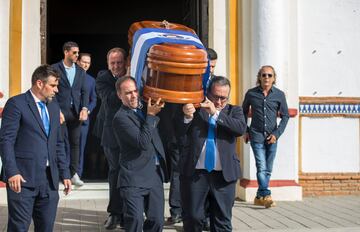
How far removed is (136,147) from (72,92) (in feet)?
11.0

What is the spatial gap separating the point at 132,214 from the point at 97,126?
213 cm

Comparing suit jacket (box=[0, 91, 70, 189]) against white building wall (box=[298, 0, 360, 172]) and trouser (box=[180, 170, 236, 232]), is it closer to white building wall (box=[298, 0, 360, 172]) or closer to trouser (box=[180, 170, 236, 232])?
trouser (box=[180, 170, 236, 232])

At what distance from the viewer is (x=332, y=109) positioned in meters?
9.71

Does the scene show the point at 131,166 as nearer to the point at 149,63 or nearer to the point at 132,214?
the point at 132,214

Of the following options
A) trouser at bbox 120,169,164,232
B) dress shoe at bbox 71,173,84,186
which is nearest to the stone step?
dress shoe at bbox 71,173,84,186

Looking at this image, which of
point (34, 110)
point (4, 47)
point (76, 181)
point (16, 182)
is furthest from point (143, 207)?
point (4, 47)

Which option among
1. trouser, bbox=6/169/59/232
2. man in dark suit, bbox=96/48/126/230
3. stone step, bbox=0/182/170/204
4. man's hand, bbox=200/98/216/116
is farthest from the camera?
stone step, bbox=0/182/170/204

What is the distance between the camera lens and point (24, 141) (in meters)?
5.16

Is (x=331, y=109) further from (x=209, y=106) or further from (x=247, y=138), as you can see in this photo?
(x=209, y=106)

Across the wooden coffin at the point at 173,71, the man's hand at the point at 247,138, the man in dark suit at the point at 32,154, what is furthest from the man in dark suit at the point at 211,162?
the man's hand at the point at 247,138

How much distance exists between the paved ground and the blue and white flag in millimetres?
2219

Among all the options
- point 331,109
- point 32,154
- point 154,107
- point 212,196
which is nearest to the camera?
point 32,154

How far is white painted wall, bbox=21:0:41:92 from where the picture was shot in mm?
9102

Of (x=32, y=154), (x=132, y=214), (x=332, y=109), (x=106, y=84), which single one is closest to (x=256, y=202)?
(x=332, y=109)
